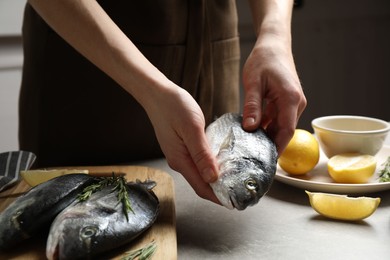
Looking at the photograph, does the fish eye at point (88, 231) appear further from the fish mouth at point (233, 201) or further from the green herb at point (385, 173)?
the green herb at point (385, 173)

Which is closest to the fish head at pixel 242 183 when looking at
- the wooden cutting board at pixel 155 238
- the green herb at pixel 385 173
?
the wooden cutting board at pixel 155 238

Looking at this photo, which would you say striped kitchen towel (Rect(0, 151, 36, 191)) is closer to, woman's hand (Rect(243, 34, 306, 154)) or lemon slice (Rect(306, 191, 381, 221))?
woman's hand (Rect(243, 34, 306, 154))

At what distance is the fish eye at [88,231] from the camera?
0.78 metres

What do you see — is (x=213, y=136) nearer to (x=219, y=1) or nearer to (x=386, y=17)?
(x=219, y=1)

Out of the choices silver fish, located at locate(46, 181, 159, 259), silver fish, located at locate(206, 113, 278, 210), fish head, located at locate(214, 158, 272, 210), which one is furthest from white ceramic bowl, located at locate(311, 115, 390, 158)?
silver fish, located at locate(46, 181, 159, 259)

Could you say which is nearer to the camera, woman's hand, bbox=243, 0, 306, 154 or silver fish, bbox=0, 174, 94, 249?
silver fish, bbox=0, 174, 94, 249

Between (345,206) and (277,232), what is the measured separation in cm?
14

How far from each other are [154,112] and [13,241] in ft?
1.06

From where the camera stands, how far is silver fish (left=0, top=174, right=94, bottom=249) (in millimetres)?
833

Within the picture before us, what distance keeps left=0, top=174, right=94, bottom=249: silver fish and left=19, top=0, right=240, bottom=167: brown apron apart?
1.58 feet

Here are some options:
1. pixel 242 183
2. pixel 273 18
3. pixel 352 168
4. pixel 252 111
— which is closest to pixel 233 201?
pixel 242 183

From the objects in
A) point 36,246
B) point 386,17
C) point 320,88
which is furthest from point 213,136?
point 386,17

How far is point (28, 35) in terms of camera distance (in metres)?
1.40

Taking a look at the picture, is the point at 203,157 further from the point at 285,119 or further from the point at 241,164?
the point at 285,119
